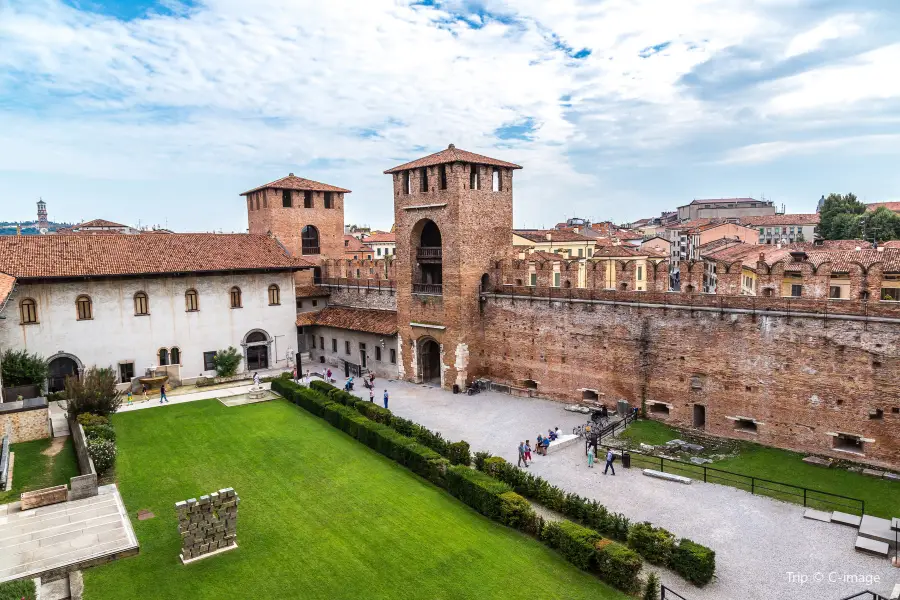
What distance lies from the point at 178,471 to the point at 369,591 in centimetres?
943

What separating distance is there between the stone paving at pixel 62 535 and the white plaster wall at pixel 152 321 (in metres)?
12.9

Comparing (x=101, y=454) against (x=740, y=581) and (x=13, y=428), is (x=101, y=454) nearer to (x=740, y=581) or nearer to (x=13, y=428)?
(x=13, y=428)

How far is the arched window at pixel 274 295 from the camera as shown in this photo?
32312mm

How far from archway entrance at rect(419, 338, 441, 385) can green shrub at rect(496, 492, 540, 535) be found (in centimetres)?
1471

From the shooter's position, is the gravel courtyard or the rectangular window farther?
the rectangular window

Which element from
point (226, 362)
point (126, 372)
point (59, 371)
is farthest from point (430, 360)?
point (59, 371)

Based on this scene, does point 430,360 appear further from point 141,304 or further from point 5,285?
point 5,285

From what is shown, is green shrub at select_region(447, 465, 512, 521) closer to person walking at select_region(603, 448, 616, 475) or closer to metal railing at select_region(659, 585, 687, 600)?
person walking at select_region(603, 448, 616, 475)

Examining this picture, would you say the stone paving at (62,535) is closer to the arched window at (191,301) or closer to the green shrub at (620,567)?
the green shrub at (620,567)

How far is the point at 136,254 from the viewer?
28.8 meters

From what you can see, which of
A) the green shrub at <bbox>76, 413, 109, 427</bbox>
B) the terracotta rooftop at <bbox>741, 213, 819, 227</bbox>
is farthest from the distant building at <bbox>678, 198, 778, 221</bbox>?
the green shrub at <bbox>76, 413, 109, 427</bbox>

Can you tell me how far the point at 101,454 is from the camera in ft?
57.3

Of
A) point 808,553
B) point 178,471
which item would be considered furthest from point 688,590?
point 178,471

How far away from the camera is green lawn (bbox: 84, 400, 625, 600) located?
12.2 meters
